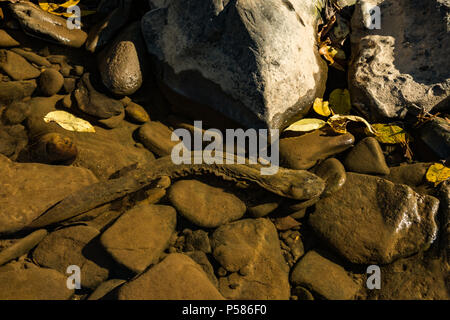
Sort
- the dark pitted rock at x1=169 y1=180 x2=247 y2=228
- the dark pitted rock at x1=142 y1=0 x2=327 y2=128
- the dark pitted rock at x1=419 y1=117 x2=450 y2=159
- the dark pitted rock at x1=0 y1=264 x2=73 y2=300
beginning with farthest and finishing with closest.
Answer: the dark pitted rock at x1=419 y1=117 x2=450 y2=159, the dark pitted rock at x1=169 y1=180 x2=247 y2=228, the dark pitted rock at x1=142 y1=0 x2=327 y2=128, the dark pitted rock at x1=0 y1=264 x2=73 y2=300

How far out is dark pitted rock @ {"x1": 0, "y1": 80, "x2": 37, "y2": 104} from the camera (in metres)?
3.72

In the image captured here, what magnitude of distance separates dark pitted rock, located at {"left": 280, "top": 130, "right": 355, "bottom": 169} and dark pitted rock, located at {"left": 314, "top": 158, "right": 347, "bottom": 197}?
0.09 meters

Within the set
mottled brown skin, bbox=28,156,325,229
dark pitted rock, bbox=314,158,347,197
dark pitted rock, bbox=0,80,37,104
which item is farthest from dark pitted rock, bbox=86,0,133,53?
dark pitted rock, bbox=314,158,347,197

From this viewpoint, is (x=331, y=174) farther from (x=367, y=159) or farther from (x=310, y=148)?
(x=367, y=159)

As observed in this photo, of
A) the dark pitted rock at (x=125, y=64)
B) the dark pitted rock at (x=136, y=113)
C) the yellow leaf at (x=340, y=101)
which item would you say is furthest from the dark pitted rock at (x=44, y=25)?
the yellow leaf at (x=340, y=101)

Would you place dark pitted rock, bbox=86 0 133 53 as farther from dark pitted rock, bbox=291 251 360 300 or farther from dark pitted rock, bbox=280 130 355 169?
dark pitted rock, bbox=291 251 360 300

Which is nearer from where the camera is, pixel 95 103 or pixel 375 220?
pixel 375 220

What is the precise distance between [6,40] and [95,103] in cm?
142

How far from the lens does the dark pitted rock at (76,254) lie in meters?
3.14

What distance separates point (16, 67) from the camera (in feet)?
12.8

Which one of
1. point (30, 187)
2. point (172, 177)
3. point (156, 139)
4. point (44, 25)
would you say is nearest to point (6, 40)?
point (44, 25)
